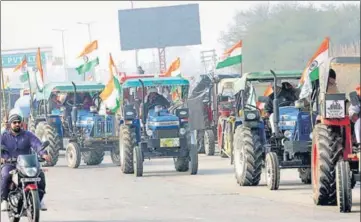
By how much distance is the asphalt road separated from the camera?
13180mm

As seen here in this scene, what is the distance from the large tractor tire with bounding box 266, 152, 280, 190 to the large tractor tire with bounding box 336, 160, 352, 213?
4.46 meters

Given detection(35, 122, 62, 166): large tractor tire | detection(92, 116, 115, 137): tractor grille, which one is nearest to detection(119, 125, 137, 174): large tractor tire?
detection(92, 116, 115, 137): tractor grille

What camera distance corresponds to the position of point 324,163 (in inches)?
477

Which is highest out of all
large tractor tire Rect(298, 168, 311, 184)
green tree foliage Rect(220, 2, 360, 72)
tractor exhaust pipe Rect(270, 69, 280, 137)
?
green tree foliage Rect(220, 2, 360, 72)

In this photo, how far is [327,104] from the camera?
9.87 metres

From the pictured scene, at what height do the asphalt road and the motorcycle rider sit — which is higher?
the motorcycle rider

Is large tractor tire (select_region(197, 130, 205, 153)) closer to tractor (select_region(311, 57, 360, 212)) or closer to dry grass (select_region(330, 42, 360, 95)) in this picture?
tractor (select_region(311, 57, 360, 212))

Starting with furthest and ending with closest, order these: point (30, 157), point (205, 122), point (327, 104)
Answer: point (205, 122) → point (30, 157) → point (327, 104)

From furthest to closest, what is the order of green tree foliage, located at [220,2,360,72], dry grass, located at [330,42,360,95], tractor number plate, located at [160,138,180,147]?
1. tractor number plate, located at [160,138,180,147]
2. green tree foliage, located at [220,2,360,72]
3. dry grass, located at [330,42,360,95]

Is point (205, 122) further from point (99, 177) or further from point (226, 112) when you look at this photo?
point (99, 177)

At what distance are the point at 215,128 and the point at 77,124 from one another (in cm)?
489

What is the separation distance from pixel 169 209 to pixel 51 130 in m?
10.9

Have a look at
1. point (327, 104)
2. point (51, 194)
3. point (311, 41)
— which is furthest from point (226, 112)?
point (311, 41)

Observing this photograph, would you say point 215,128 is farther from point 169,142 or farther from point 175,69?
point 169,142
